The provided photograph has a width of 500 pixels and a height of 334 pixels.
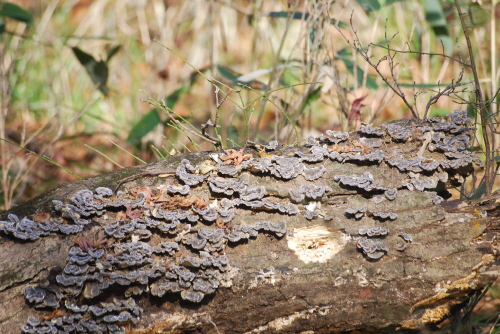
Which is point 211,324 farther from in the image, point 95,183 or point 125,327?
point 95,183

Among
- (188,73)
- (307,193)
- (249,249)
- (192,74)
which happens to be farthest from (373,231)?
(188,73)

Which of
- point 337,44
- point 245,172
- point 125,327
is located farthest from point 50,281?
point 337,44

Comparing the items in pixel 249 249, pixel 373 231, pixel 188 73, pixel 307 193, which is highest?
pixel 188 73

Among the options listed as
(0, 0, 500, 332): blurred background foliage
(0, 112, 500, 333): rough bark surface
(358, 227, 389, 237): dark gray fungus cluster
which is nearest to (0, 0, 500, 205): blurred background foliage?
(0, 0, 500, 332): blurred background foliage

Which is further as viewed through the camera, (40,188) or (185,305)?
(40,188)

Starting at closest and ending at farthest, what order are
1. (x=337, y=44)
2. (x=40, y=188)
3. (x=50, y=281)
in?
(x=50, y=281)
(x=40, y=188)
(x=337, y=44)

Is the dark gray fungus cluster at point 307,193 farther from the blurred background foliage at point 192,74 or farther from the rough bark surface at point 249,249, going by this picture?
the blurred background foliage at point 192,74

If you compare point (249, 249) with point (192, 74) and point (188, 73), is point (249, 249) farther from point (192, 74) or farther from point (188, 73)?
point (188, 73)
